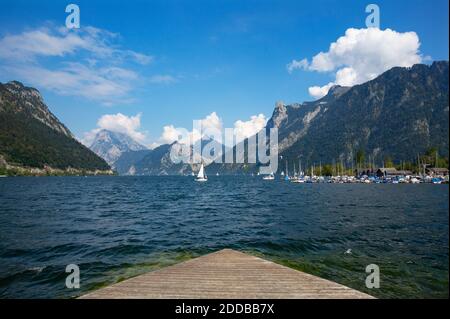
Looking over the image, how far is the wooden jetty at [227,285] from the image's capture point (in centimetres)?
874

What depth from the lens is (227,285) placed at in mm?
9578

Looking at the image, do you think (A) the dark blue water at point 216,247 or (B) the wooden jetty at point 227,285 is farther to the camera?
(A) the dark blue water at point 216,247

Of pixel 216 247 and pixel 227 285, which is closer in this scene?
pixel 227 285

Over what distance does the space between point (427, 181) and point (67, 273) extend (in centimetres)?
17229

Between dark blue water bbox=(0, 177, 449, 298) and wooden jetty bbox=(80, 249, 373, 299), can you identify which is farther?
dark blue water bbox=(0, 177, 449, 298)

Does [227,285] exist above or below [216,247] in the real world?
above

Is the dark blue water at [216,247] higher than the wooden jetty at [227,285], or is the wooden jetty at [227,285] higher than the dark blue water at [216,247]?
the wooden jetty at [227,285]

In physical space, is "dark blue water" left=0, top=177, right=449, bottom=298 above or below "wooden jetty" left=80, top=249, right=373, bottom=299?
below

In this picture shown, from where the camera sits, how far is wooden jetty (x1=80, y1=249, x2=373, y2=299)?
28.7 feet

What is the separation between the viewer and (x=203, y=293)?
29.2ft
